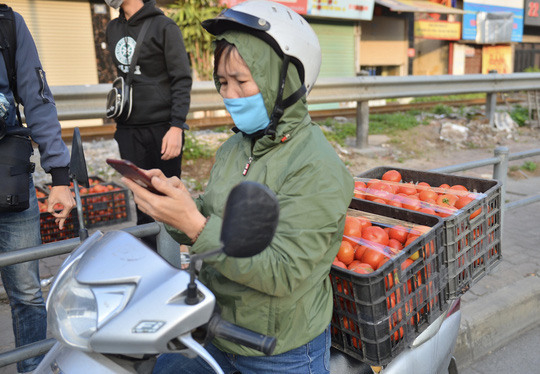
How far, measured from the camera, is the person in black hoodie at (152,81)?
146 inches

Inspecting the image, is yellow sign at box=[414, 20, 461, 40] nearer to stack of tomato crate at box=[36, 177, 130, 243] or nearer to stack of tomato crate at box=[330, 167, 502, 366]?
stack of tomato crate at box=[36, 177, 130, 243]

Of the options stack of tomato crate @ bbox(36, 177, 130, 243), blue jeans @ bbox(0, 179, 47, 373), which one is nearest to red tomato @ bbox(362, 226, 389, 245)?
blue jeans @ bbox(0, 179, 47, 373)

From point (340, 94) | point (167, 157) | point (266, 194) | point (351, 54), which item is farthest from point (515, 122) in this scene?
Result: point (266, 194)

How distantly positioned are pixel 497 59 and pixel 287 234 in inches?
1125

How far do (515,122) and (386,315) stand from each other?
430 inches

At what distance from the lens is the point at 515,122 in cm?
1142

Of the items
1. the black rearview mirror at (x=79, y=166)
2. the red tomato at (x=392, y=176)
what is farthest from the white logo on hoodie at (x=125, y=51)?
the black rearview mirror at (x=79, y=166)

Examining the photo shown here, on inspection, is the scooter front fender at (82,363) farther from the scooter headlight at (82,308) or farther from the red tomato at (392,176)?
the red tomato at (392,176)

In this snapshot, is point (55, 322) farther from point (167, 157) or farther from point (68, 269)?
point (167, 157)

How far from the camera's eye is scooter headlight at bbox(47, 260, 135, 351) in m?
1.19

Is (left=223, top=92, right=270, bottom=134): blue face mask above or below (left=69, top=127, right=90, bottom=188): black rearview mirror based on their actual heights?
above

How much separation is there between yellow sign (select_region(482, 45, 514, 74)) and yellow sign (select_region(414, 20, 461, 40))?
9.58 feet

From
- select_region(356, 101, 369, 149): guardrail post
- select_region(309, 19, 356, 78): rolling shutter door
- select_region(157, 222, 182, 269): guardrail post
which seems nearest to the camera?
select_region(157, 222, 182, 269): guardrail post

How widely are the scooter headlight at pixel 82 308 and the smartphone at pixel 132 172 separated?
0.92 ft
